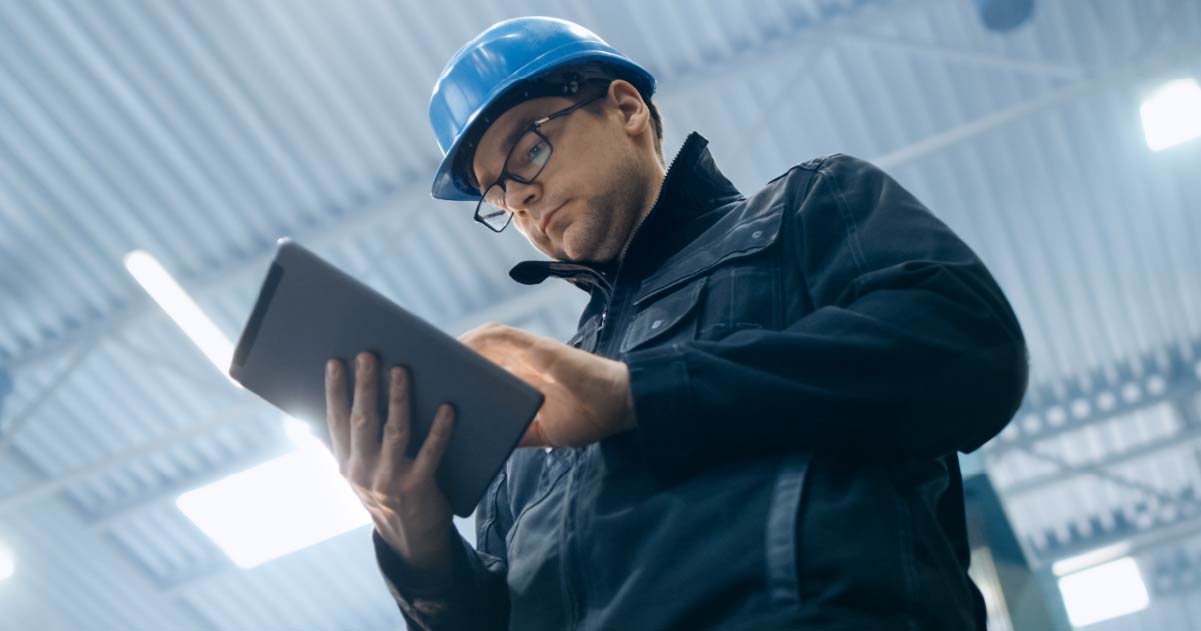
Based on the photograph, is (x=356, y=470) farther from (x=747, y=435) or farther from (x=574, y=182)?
(x=574, y=182)

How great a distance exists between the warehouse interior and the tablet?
14.8 ft

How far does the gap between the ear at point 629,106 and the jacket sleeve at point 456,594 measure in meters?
0.85

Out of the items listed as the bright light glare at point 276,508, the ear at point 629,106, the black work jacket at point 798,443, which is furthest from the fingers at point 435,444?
the bright light glare at point 276,508

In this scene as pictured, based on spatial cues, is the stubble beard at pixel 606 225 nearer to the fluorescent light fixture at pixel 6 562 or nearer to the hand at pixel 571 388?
the hand at pixel 571 388

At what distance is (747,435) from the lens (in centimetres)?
126

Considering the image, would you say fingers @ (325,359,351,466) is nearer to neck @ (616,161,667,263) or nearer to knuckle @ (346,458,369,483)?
knuckle @ (346,458,369,483)

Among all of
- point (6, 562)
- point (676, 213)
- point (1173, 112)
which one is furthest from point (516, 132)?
point (6, 562)

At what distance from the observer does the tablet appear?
130 cm

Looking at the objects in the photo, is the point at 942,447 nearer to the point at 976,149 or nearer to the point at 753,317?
the point at 753,317

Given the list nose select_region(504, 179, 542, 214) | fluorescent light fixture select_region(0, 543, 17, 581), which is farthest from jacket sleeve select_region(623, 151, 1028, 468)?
fluorescent light fixture select_region(0, 543, 17, 581)

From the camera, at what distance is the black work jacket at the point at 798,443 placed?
3.84ft

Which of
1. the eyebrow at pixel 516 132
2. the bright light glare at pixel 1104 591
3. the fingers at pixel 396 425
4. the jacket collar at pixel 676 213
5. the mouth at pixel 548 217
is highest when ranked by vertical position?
Answer: the eyebrow at pixel 516 132

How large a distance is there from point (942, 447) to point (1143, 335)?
27.7ft

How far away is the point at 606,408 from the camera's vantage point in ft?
4.26
